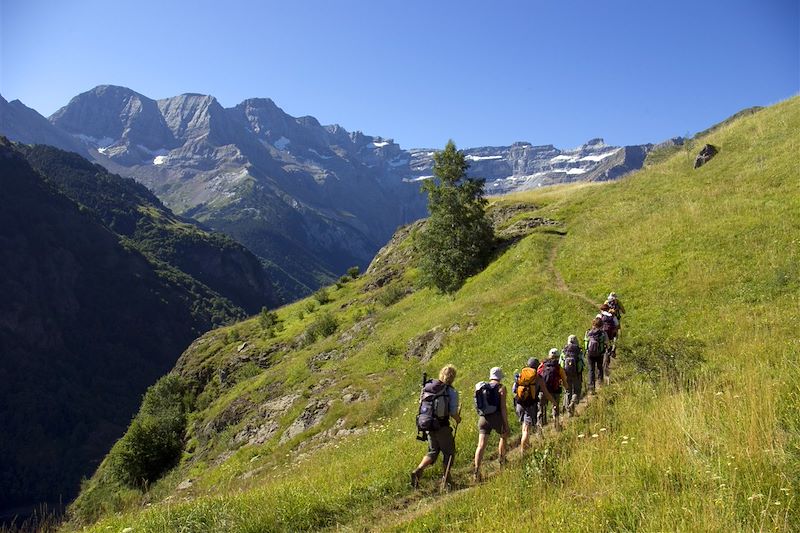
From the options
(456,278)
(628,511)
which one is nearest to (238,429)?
(456,278)

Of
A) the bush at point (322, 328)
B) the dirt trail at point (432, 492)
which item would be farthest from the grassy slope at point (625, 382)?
the bush at point (322, 328)

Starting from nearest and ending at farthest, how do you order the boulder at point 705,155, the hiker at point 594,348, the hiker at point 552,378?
the hiker at point 552,378 → the hiker at point 594,348 → the boulder at point 705,155

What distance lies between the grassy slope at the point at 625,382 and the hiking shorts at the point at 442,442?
0.88m

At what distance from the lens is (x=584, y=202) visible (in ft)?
175

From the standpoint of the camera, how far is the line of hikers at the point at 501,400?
11586 mm

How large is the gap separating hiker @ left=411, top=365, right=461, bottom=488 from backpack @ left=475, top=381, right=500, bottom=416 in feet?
2.60

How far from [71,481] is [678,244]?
207231 millimetres

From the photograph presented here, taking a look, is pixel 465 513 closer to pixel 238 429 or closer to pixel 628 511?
pixel 628 511

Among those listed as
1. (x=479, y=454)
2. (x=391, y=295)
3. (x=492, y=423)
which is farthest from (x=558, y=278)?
(x=391, y=295)

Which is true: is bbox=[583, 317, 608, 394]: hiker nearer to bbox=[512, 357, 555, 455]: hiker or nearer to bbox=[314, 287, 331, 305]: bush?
bbox=[512, 357, 555, 455]: hiker

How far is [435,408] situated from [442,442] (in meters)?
0.85

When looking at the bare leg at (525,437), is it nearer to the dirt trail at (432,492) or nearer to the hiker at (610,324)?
the dirt trail at (432,492)

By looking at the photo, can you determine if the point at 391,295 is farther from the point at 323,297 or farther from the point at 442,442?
the point at 442,442

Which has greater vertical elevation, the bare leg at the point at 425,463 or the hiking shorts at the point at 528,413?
the hiking shorts at the point at 528,413
